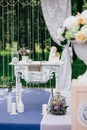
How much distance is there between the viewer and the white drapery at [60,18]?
236 inches

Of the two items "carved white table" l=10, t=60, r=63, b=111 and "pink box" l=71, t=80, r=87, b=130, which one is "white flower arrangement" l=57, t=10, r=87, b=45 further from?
"carved white table" l=10, t=60, r=63, b=111

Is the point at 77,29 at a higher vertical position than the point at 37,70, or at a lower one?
higher

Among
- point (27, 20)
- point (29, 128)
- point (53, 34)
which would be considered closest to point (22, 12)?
point (27, 20)

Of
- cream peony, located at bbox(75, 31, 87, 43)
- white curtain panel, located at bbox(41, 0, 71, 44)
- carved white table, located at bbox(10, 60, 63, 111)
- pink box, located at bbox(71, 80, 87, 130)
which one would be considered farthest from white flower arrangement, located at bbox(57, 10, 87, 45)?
white curtain panel, located at bbox(41, 0, 71, 44)

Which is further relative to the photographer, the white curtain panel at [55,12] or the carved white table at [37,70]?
the white curtain panel at [55,12]

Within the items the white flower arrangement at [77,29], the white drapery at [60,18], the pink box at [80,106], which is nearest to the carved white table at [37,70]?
the white flower arrangement at [77,29]

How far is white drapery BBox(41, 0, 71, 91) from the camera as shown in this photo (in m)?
6.00

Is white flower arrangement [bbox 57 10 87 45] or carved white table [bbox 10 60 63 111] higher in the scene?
white flower arrangement [bbox 57 10 87 45]

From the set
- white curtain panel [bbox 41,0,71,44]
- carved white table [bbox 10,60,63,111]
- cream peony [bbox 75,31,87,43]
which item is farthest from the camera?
white curtain panel [bbox 41,0,71,44]

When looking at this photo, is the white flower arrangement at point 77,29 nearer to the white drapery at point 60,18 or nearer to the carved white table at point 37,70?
the carved white table at point 37,70

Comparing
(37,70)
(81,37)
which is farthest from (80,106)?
(37,70)

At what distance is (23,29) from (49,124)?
5.34 metres

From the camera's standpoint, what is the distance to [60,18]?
6008 mm

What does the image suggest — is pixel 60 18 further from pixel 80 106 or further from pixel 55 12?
pixel 80 106
